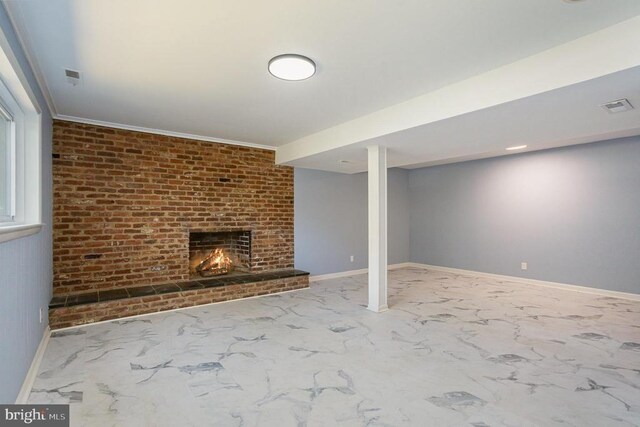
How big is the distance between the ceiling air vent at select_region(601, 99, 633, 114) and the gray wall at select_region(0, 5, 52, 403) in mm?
4124

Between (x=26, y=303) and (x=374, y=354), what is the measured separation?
2707mm

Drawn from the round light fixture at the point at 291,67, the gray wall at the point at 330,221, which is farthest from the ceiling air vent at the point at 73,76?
the gray wall at the point at 330,221

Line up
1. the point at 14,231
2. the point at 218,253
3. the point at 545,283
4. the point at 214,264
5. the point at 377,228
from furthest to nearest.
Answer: the point at 545,283
the point at 218,253
the point at 214,264
the point at 377,228
the point at 14,231

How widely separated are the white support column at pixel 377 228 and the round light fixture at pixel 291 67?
5.83 feet

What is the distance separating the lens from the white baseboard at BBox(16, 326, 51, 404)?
2.13 meters

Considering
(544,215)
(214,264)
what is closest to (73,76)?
(214,264)

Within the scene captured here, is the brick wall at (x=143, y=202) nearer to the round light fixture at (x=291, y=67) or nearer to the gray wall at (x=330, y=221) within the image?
the gray wall at (x=330, y=221)

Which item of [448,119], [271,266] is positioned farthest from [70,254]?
[448,119]

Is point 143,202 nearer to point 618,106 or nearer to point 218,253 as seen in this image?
point 218,253

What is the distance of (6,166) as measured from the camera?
2.48 meters

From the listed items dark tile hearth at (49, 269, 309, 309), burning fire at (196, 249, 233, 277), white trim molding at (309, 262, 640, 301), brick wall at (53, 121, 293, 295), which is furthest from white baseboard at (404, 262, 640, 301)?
burning fire at (196, 249, 233, 277)

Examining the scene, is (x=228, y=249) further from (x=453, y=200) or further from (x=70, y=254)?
(x=453, y=200)

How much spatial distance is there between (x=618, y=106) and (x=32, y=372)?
16.4 feet

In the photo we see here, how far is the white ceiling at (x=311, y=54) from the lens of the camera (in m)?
1.93
